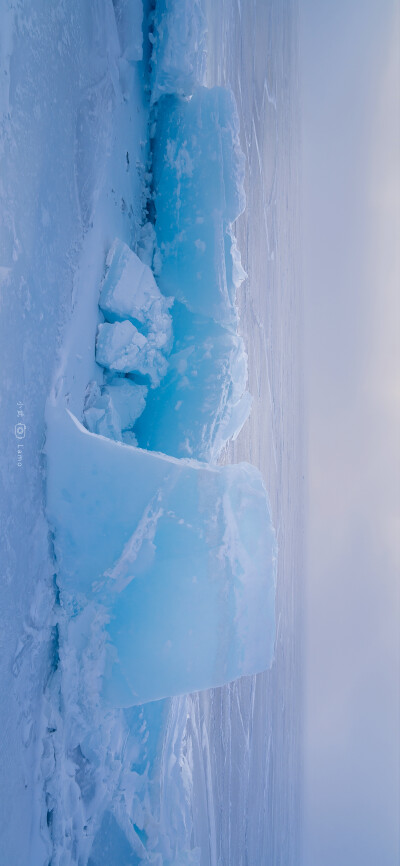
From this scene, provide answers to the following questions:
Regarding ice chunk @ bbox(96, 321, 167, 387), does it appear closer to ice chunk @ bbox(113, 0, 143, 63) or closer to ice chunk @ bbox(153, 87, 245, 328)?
ice chunk @ bbox(153, 87, 245, 328)

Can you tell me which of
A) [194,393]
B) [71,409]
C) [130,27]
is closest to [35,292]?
[71,409]

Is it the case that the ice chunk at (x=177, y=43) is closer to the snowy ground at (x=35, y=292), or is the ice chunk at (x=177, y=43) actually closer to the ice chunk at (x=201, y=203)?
the ice chunk at (x=201, y=203)

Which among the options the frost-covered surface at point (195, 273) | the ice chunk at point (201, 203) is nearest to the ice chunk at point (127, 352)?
the frost-covered surface at point (195, 273)

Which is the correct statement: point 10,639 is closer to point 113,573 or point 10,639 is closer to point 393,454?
point 113,573

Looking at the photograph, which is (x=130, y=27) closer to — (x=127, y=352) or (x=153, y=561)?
(x=127, y=352)

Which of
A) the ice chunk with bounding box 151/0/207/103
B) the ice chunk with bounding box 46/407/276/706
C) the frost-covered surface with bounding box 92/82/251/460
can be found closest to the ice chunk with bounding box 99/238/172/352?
the frost-covered surface with bounding box 92/82/251/460

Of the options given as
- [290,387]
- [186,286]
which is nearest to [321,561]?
[290,387]
